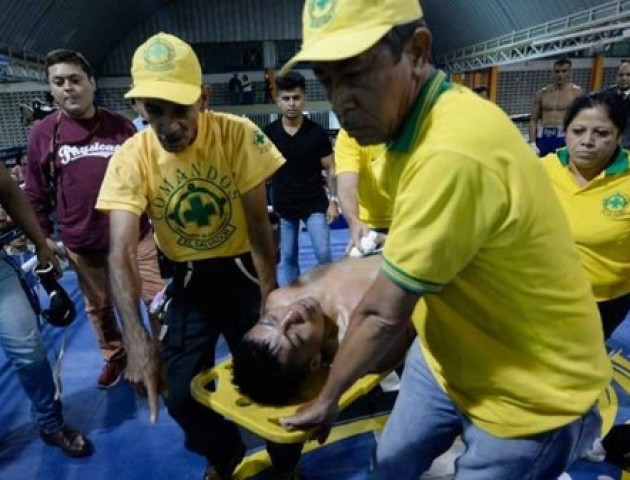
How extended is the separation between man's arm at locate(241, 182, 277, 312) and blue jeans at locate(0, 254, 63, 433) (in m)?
1.16

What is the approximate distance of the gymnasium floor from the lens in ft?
7.58

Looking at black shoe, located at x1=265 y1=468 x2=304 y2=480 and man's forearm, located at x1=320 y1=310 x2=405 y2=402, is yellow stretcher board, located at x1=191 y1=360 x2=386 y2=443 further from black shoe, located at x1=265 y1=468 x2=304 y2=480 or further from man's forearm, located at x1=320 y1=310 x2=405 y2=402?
black shoe, located at x1=265 y1=468 x2=304 y2=480

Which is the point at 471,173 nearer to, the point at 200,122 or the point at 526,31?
the point at 200,122

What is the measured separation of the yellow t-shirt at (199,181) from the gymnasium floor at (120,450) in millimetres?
1111

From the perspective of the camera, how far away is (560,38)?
8.84 meters

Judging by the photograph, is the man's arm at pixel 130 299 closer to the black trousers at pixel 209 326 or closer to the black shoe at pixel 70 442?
the black trousers at pixel 209 326

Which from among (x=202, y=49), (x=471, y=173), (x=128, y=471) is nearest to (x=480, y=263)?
(x=471, y=173)

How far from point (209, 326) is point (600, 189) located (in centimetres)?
187

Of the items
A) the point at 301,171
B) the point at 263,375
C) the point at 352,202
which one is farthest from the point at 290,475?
the point at 301,171

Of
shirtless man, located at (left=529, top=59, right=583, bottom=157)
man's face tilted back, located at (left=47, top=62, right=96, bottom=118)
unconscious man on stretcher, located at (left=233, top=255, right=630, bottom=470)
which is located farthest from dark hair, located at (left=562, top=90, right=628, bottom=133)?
shirtless man, located at (left=529, top=59, right=583, bottom=157)

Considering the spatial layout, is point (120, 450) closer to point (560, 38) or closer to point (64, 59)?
point (64, 59)

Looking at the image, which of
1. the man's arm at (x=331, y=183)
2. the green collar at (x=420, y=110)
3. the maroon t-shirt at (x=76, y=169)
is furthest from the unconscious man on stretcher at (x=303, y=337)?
the man's arm at (x=331, y=183)

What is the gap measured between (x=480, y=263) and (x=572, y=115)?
1693 millimetres

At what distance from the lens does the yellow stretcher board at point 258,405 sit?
1.29 m
